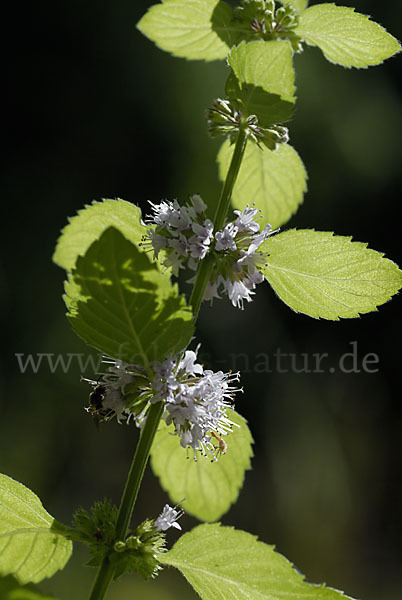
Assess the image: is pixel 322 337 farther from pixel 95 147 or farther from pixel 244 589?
pixel 244 589

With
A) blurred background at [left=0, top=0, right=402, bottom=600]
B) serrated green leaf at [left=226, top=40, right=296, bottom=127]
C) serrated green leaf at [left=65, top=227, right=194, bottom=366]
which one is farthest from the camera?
blurred background at [left=0, top=0, right=402, bottom=600]

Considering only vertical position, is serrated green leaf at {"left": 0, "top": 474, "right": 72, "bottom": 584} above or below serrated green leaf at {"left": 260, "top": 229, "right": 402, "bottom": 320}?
below

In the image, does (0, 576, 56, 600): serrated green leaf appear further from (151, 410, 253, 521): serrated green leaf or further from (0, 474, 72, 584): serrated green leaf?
(151, 410, 253, 521): serrated green leaf

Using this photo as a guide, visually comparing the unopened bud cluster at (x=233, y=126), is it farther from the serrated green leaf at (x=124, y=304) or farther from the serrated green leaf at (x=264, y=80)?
the serrated green leaf at (x=124, y=304)

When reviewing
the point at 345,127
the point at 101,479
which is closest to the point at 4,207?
the point at 101,479

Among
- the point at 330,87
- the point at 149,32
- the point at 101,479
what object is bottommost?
the point at 101,479

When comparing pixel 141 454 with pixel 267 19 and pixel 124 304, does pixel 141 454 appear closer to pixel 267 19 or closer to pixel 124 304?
pixel 124 304

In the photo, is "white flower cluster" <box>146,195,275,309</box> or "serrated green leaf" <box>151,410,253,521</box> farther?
"serrated green leaf" <box>151,410,253,521</box>

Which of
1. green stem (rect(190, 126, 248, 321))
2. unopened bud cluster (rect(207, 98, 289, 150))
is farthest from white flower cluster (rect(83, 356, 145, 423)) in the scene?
unopened bud cluster (rect(207, 98, 289, 150))
